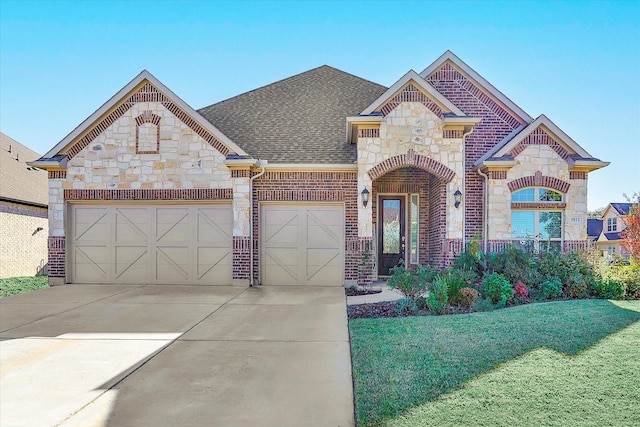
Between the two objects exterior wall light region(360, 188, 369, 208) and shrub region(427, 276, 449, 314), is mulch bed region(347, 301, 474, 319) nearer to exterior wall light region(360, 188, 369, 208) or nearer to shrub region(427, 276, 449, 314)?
shrub region(427, 276, 449, 314)

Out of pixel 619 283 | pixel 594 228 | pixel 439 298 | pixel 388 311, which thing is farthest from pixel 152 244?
pixel 594 228

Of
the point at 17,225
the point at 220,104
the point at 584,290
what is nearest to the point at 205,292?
the point at 220,104

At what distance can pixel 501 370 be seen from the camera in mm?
4359

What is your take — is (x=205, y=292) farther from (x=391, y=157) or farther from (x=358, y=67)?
(x=358, y=67)

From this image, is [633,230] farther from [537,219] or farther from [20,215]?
[20,215]

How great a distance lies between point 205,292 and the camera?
→ 409 inches

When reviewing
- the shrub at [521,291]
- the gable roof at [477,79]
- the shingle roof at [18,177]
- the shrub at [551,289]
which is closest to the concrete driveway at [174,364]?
the shrub at [521,291]

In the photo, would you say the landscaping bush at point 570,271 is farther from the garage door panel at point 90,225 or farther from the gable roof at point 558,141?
the garage door panel at point 90,225

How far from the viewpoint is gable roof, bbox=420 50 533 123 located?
11883mm

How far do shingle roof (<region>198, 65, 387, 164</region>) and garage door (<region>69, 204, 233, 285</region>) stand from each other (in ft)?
8.36

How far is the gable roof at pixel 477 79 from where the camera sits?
39.0 ft

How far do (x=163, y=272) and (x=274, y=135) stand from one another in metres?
5.27

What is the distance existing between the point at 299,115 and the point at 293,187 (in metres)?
3.38

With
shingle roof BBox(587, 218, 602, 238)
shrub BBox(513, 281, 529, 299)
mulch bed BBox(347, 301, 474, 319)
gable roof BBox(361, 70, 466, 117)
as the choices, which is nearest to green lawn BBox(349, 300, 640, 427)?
mulch bed BBox(347, 301, 474, 319)
